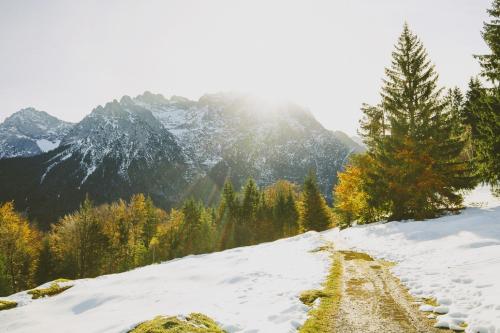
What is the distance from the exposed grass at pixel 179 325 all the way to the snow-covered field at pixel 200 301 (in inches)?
18.5

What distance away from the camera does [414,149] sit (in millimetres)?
29312

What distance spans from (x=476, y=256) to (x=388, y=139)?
1766 centimetres

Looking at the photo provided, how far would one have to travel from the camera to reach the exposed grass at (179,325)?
898cm

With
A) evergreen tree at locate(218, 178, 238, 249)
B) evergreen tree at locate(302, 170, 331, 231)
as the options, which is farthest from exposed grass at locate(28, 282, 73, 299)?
evergreen tree at locate(218, 178, 238, 249)

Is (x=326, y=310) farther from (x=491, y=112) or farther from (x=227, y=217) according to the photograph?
(x=227, y=217)

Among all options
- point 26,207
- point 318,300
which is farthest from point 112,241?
point 26,207

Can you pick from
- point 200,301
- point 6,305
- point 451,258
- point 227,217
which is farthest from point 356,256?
point 227,217

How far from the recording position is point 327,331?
30.4 feet

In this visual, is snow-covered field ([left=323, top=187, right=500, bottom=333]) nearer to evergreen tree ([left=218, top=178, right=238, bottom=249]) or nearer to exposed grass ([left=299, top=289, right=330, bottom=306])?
exposed grass ([left=299, top=289, right=330, bottom=306])

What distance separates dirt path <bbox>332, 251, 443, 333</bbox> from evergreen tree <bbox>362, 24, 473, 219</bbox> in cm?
1501

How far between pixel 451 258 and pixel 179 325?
A: 1275 cm

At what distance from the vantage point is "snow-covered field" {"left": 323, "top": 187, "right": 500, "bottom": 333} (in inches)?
362

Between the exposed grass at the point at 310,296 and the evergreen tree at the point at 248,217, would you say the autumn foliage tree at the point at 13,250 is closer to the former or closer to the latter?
the evergreen tree at the point at 248,217

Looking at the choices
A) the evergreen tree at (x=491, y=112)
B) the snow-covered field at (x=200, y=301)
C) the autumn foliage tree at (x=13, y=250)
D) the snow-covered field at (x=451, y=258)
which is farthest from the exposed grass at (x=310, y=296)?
the autumn foliage tree at (x=13, y=250)
